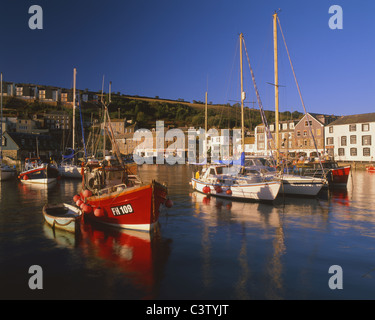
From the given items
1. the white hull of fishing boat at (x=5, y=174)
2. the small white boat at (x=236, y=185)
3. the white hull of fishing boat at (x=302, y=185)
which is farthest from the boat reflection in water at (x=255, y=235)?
the white hull of fishing boat at (x=5, y=174)

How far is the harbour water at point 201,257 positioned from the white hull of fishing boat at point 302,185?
5.94m

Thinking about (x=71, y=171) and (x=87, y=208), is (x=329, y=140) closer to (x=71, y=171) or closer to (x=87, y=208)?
(x=71, y=171)

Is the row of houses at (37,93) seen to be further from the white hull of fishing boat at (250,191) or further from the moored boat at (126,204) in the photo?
the moored boat at (126,204)

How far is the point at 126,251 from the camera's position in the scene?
1348cm

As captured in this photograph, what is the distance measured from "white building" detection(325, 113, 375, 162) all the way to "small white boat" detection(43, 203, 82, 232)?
65.0 meters

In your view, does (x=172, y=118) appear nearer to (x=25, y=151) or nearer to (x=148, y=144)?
(x=148, y=144)

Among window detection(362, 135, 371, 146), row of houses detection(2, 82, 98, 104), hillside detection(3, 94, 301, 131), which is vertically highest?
row of houses detection(2, 82, 98, 104)

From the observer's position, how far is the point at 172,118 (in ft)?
634

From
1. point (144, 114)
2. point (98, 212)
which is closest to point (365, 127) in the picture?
point (98, 212)

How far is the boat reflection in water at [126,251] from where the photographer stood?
1066 centimetres

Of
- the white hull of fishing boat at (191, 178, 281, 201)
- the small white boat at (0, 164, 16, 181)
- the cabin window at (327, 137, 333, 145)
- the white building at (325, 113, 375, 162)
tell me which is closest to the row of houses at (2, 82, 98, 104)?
the small white boat at (0, 164, 16, 181)

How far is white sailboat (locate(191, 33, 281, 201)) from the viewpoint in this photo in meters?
24.8

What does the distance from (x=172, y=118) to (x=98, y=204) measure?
17890 cm

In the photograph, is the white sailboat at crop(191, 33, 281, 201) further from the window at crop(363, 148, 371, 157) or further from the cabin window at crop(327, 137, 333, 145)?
the cabin window at crop(327, 137, 333, 145)
